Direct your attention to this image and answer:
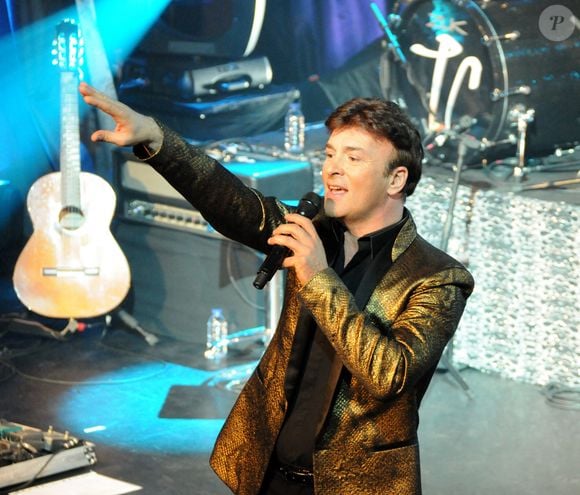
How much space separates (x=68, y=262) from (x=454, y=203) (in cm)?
220

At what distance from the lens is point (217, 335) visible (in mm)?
6410

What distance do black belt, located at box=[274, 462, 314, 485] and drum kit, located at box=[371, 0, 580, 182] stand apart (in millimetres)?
3626

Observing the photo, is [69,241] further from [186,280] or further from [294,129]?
[294,129]

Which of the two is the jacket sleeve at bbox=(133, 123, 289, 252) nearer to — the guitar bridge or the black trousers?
the black trousers

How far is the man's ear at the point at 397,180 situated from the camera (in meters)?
2.62

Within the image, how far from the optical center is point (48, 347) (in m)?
6.49

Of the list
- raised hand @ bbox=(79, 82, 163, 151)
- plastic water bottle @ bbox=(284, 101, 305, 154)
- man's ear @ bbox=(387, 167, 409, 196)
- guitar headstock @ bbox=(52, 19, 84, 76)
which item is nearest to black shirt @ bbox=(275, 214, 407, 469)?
man's ear @ bbox=(387, 167, 409, 196)

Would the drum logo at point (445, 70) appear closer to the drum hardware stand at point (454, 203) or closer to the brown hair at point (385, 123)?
the drum hardware stand at point (454, 203)

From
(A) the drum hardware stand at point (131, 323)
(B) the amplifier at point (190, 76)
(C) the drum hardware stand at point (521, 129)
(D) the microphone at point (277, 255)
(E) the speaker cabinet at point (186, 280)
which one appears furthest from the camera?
(B) the amplifier at point (190, 76)

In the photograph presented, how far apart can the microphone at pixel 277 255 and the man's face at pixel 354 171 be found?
0.05 metres

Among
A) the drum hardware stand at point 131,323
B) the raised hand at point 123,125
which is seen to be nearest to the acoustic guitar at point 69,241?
the drum hardware stand at point 131,323

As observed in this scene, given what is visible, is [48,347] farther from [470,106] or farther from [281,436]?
[281,436]

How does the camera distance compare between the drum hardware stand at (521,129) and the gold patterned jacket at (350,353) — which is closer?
the gold patterned jacket at (350,353)

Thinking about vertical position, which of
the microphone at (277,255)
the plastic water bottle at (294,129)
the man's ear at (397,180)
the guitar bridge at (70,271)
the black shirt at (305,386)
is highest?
the man's ear at (397,180)
